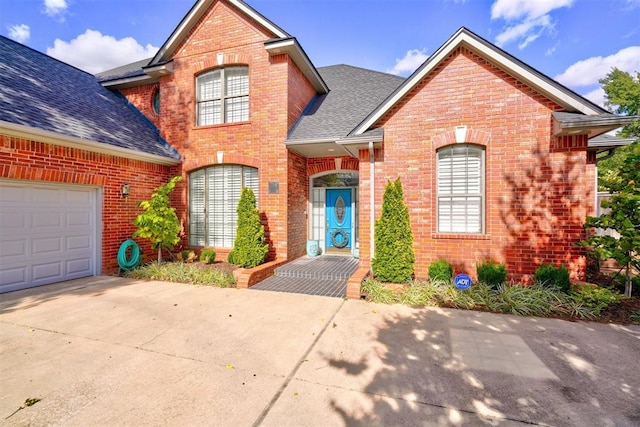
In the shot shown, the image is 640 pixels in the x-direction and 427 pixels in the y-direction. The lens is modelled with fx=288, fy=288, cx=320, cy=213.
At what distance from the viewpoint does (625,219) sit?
4.95 metres

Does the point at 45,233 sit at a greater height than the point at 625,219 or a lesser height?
lesser

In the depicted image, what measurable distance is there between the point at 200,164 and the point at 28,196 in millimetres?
4024

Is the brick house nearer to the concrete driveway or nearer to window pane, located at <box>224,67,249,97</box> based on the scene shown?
window pane, located at <box>224,67,249,97</box>

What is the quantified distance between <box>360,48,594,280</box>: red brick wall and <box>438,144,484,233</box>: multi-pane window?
20cm

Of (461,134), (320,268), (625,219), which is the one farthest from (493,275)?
(320,268)

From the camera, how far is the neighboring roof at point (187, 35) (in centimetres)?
830

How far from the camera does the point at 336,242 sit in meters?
9.96

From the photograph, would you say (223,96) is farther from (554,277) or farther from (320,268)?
(554,277)

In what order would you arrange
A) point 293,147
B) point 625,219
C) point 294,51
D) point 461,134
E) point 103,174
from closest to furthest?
point 625,219
point 461,134
point 103,174
point 294,51
point 293,147

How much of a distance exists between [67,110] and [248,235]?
5942mm

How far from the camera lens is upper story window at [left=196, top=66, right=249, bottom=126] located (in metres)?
8.99

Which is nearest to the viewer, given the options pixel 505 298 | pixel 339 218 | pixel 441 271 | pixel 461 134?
pixel 505 298

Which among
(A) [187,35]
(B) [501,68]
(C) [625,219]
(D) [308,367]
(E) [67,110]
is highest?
(A) [187,35]

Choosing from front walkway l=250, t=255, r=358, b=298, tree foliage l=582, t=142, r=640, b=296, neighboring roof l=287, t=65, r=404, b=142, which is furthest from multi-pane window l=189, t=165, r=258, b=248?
tree foliage l=582, t=142, r=640, b=296
